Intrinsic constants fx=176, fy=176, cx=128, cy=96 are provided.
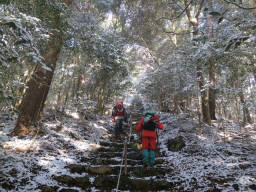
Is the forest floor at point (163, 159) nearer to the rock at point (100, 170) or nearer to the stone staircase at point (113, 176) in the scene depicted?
the stone staircase at point (113, 176)

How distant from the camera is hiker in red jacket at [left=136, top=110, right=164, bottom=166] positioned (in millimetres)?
5488

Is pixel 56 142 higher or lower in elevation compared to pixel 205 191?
higher

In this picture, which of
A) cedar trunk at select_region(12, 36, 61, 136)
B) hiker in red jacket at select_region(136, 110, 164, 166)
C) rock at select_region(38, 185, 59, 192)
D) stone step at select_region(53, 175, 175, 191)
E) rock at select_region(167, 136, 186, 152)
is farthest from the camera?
rock at select_region(167, 136, 186, 152)

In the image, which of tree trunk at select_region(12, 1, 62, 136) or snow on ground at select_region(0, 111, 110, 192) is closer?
snow on ground at select_region(0, 111, 110, 192)

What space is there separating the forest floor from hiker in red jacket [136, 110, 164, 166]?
562mm

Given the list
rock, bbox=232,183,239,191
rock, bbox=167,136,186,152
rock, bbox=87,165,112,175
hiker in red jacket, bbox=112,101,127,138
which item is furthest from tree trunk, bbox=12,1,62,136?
rock, bbox=232,183,239,191

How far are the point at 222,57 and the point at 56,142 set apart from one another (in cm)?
743

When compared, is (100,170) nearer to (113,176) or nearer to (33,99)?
(113,176)

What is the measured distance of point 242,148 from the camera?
19.2 feet

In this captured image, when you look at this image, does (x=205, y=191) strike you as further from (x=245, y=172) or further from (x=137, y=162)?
(x=137, y=162)

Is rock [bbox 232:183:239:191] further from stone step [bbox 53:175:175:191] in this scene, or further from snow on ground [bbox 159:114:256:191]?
stone step [bbox 53:175:175:191]

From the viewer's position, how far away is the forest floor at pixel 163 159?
3.90 m

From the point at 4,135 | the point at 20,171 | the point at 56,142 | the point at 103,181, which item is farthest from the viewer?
the point at 56,142

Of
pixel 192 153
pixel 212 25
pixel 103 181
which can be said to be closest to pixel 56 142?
pixel 103 181
